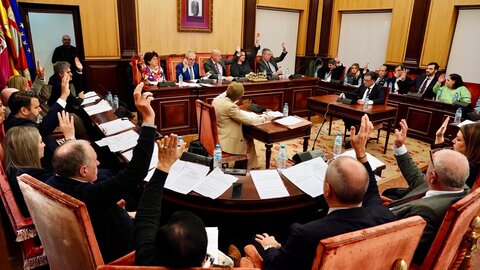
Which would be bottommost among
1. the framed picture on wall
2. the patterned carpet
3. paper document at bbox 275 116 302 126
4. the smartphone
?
the patterned carpet

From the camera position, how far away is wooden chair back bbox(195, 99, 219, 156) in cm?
346

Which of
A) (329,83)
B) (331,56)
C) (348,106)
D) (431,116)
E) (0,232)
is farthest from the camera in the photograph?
(331,56)

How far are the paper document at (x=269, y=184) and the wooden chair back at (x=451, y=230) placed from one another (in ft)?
2.81

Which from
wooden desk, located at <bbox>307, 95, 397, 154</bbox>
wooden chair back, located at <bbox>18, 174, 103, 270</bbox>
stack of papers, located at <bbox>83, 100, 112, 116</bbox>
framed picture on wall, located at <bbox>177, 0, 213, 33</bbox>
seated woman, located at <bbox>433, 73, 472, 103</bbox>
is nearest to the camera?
wooden chair back, located at <bbox>18, 174, 103, 270</bbox>

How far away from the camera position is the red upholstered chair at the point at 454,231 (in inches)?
58.4

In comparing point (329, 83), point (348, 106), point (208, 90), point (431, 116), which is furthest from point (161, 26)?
point (431, 116)

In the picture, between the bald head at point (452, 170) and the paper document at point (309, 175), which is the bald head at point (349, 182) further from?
the paper document at point (309, 175)

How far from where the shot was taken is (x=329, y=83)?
6.75 meters

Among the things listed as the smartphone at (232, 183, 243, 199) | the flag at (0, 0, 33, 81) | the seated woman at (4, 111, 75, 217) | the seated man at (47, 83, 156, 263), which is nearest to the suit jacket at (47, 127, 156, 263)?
the seated man at (47, 83, 156, 263)

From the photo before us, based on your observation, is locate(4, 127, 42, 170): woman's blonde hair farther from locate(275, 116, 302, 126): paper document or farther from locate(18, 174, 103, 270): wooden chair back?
locate(275, 116, 302, 126): paper document

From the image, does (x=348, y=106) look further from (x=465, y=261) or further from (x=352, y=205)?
(x=352, y=205)

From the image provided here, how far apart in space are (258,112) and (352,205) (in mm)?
2703

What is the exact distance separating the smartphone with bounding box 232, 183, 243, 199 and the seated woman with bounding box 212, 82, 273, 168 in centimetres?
142

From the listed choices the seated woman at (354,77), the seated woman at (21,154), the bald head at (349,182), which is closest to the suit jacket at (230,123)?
the seated woman at (21,154)
